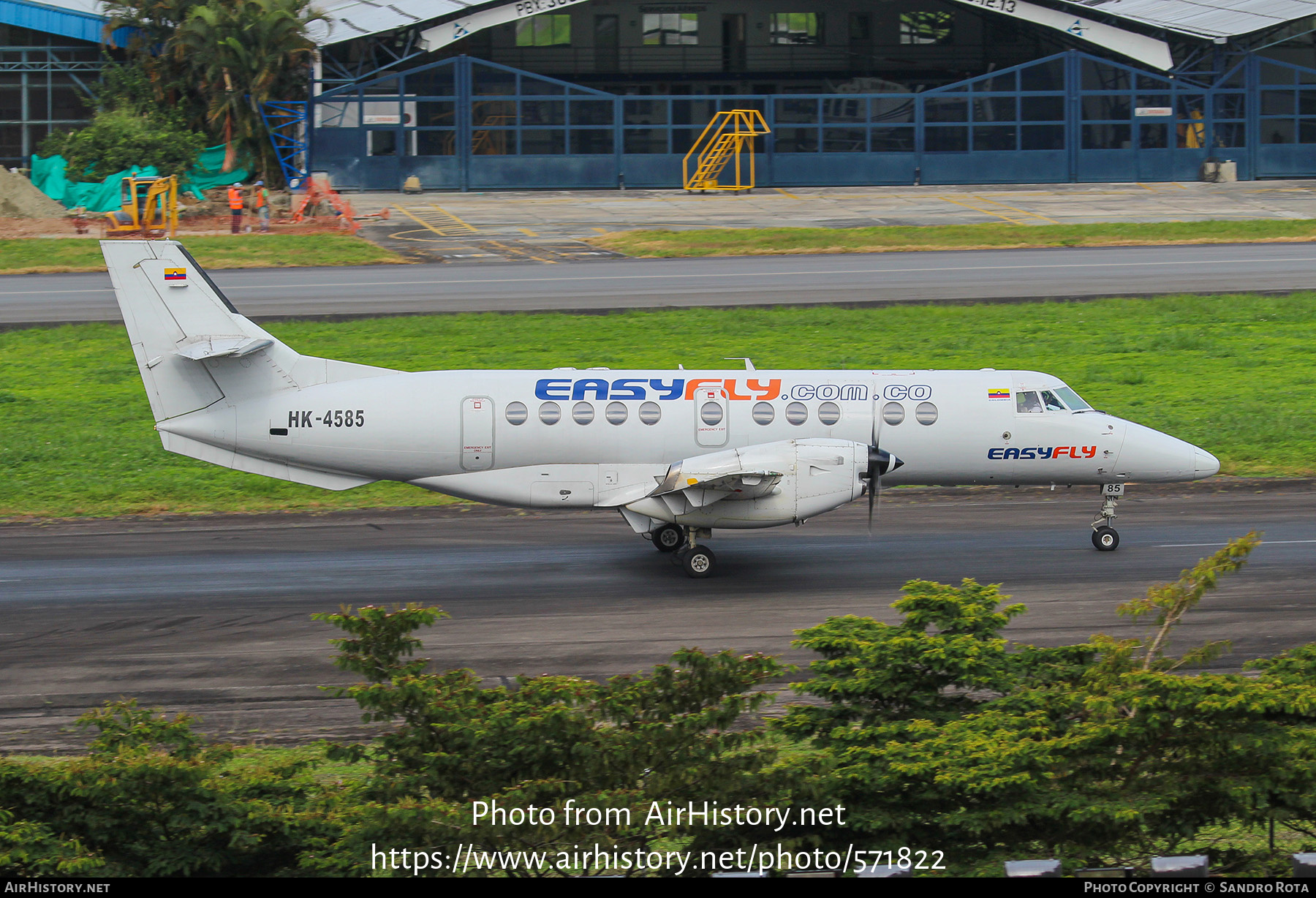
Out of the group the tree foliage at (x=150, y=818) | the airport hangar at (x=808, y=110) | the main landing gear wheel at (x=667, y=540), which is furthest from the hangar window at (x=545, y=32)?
the tree foliage at (x=150, y=818)

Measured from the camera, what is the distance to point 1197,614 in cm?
1861

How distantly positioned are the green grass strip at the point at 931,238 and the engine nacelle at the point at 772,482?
28495mm

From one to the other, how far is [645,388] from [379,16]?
1962 inches

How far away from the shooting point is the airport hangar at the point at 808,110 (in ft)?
204

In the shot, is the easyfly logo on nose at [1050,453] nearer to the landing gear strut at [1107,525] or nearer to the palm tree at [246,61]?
the landing gear strut at [1107,525]

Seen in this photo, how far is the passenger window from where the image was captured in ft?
72.3

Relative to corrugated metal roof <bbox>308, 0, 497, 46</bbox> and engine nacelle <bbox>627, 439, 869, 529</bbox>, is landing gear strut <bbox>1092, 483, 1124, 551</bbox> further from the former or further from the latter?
corrugated metal roof <bbox>308, 0, 497, 46</bbox>

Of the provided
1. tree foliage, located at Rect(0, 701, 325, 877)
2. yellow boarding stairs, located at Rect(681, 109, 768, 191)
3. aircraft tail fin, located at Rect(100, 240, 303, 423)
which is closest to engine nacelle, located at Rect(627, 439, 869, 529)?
aircraft tail fin, located at Rect(100, 240, 303, 423)

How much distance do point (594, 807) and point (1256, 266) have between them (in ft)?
140

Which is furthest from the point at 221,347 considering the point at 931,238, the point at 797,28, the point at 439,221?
the point at 797,28

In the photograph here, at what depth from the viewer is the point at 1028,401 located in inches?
870

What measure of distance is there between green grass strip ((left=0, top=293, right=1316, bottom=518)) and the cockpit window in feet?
25.1

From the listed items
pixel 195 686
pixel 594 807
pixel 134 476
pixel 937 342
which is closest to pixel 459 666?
pixel 195 686

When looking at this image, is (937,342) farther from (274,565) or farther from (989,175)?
(989,175)
